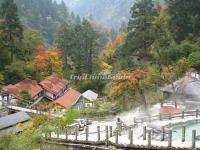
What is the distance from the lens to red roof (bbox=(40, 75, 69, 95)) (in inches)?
2094

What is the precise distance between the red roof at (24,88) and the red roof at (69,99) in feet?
11.7

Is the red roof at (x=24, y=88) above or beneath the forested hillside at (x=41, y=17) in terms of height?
beneath

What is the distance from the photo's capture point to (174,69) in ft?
129

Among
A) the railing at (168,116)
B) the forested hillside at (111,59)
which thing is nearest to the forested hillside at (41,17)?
the forested hillside at (111,59)

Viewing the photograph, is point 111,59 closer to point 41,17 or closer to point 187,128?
point 187,128

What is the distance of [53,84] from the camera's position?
178 feet

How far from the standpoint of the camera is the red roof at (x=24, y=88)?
48.8 m

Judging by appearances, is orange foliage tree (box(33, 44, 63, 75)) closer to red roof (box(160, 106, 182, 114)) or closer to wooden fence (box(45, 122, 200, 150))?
red roof (box(160, 106, 182, 114))

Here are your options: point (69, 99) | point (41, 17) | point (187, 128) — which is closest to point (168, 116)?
point (187, 128)

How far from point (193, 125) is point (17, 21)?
38311mm

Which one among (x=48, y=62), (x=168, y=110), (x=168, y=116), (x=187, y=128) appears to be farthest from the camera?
(x=48, y=62)

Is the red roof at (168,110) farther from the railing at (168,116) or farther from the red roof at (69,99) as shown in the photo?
the red roof at (69,99)

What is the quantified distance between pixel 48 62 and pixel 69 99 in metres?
10.4

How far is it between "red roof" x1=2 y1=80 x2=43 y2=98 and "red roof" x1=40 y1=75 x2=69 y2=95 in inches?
35.5
